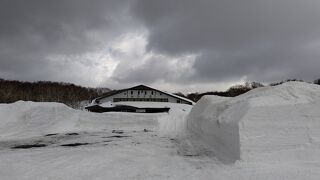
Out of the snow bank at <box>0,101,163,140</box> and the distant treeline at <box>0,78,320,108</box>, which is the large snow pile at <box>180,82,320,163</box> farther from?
the distant treeline at <box>0,78,320,108</box>

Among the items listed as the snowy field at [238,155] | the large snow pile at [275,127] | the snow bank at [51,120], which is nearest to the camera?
the snowy field at [238,155]

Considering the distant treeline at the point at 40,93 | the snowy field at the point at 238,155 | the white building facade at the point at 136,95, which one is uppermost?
the distant treeline at the point at 40,93

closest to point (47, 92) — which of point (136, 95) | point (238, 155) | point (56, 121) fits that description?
point (136, 95)

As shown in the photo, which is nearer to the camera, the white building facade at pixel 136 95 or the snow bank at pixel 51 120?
the snow bank at pixel 51 120

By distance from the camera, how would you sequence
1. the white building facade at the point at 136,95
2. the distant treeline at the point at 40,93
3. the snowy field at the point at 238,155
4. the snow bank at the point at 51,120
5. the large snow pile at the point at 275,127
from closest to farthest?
the snowy field at the point at 238,155 < the large snow pile at the point at 275,127 < the snow bank at the point at 51,120 < the white building facade at the point at 136,95 < the distant treeline at the point at 40,93

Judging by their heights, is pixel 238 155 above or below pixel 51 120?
below

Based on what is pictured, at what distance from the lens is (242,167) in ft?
24.3

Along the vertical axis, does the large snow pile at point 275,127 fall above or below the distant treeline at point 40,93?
below

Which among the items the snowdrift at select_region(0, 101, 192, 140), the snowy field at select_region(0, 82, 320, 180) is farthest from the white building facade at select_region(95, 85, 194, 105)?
the snowy field at select_region(0, 82, 320, 180)

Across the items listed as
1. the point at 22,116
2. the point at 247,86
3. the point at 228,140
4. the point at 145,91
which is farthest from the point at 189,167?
the point at 247,86

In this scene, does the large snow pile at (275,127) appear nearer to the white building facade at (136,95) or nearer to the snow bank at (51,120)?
the snow bank at (51,120)

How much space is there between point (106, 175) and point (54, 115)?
17604 mm

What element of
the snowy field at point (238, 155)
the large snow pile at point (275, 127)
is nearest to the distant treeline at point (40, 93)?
the snowy field at point (238, 155)

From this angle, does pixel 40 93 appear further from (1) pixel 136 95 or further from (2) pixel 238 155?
(2) pixel 238 155
